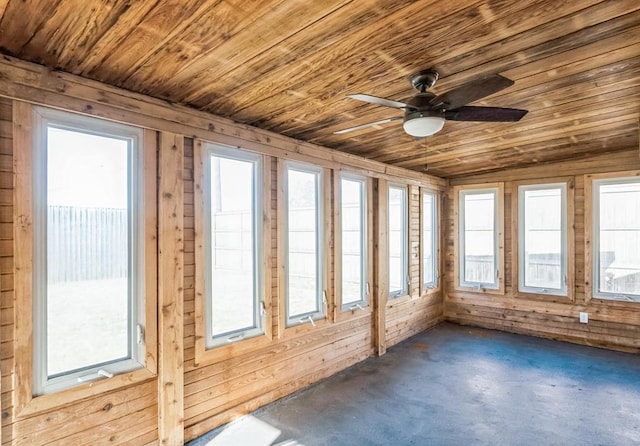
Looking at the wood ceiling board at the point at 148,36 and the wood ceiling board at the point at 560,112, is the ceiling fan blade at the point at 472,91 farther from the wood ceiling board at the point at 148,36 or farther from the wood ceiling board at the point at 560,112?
the wood ceiling board at the point at 148,36

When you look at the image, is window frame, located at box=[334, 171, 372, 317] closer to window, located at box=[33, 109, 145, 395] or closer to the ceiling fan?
the ceiling fan

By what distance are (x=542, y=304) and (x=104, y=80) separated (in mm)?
5937

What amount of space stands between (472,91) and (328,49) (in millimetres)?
832

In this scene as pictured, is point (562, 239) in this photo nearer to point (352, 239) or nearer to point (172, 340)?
point (352, 239)

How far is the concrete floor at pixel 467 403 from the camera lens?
271 cm

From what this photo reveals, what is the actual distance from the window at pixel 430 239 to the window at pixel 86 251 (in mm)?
4306

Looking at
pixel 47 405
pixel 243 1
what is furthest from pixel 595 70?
pixel 47 405

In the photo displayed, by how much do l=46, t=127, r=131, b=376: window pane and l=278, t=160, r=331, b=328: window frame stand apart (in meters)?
1.37

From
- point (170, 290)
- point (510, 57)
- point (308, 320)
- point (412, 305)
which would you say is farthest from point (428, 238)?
point (170, 290)

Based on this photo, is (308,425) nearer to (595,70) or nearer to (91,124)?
(91,124)

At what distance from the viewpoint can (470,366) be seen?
4.14 m

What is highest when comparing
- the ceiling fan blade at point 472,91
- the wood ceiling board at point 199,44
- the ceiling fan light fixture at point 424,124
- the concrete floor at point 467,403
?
the wood ceiling board at point 199,44

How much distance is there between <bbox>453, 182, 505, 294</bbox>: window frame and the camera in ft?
18.2

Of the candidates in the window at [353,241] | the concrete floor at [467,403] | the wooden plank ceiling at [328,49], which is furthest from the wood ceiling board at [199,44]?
the concrete floor at [467,403]
